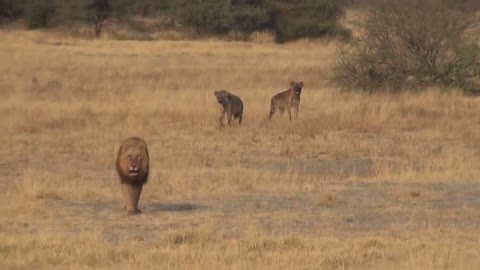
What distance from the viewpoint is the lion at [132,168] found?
11.2 meters

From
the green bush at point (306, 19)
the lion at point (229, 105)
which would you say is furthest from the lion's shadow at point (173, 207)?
the green bush at point (306, 19)

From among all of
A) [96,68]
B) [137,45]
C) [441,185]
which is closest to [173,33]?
[137,45]

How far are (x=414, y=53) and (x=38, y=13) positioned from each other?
35.6m

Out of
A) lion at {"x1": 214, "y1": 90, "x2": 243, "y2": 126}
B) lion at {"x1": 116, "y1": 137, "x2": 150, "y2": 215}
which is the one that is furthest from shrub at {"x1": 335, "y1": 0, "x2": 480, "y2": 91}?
lion at {"x1": 116, "y1": 137, "x2": 150, "y2": 215}

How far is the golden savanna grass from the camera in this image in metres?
9.19

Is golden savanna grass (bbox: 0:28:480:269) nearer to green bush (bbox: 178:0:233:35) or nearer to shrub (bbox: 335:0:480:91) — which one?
shrub (bbox: 335:0:480:91)

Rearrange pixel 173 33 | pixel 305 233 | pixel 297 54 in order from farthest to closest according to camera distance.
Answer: pixel 173 33 → pixel 297 54 → pixel 305 233

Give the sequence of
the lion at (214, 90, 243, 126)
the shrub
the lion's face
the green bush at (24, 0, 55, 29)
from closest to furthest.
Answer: the lion's face → the lion at (214, 90, 243, 126) → the shrub → the green bush at (24, 0, 55, 29)

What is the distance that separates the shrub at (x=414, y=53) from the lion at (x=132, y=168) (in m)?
17.5

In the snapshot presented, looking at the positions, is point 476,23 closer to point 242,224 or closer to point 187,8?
point 242,224

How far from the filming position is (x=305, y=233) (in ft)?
33.9

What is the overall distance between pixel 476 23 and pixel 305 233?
21.0 metres

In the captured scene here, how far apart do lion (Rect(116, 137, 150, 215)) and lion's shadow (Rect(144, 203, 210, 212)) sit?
20.3 inches

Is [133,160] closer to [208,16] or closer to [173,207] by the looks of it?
[173,207]
